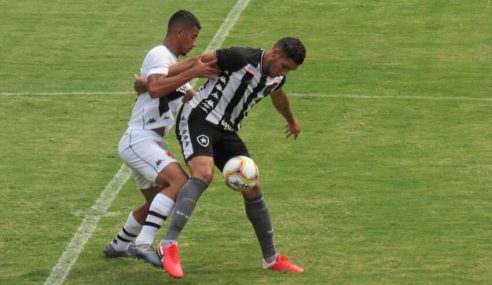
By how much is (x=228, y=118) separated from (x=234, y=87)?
28 cm

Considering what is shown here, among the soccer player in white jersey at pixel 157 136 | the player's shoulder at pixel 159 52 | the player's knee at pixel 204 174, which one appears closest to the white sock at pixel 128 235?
the soccer player in white jersey at pixel 157 136

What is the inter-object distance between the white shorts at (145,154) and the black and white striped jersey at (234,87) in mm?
454

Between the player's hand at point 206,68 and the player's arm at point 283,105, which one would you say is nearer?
the player's hand at point 206,68

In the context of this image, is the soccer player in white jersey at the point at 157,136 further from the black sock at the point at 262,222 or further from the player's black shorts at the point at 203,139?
the black sock at the point at 262,222

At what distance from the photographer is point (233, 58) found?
11.6 metres

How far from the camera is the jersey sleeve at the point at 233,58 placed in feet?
37.9

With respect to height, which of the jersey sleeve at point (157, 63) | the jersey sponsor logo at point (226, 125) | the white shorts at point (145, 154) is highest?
the jersey sleeve at point (157, 63)

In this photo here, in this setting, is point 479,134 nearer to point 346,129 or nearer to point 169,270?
point 346,129

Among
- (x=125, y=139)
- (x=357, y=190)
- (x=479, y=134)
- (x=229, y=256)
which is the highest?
(x=125, y=139)

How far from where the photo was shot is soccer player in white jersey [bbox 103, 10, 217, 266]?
1136cm

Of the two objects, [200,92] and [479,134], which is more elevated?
[200,92]

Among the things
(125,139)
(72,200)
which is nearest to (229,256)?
(125,139)

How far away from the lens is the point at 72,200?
46.3 feet

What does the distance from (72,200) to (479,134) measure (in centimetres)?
578
